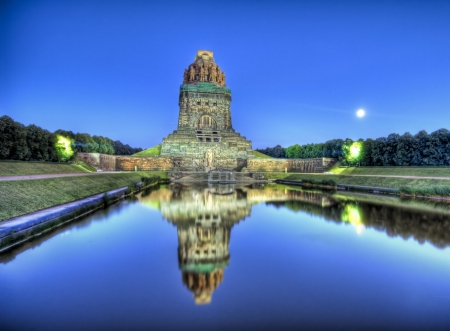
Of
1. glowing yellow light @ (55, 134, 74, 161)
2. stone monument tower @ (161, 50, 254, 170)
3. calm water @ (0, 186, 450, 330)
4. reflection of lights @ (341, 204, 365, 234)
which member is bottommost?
calm water @ (0, 186, 450, 330)

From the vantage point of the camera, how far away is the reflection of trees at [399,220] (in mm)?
7852

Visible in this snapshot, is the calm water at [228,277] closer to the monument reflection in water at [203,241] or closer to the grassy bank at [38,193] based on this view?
the monument reflection in water at [203,241]

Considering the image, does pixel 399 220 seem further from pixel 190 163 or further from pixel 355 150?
pixel 190 163

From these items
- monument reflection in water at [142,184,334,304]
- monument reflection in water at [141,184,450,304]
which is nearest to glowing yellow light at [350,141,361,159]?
monument reflection in water at [141,184,450,304]

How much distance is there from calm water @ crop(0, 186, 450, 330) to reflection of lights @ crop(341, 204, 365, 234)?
0.22 meters

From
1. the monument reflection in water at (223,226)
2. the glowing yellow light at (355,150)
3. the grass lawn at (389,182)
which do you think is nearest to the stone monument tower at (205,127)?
the glowing yellow light at (355,150)

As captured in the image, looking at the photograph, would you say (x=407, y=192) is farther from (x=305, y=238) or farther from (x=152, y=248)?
(x=152, y=248)

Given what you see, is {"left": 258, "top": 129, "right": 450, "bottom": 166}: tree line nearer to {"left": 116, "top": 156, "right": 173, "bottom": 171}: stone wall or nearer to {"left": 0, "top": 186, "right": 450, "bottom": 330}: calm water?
{"left": 0, "top": 186, "right": 450, "bottom": 330}: calm water

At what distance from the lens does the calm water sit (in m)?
3.61

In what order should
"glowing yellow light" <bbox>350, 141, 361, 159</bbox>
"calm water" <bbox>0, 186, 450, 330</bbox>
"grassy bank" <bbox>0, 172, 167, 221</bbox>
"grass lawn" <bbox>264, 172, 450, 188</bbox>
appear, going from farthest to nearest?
"glowing yellow light" <bbox>350, 141, 361, 159</bbox> < "grass lawn" <bbox>264, 172, 450, 188</bbox> < "grassy bank" <bbox>0, 172, 167, 221</bbox> < "calm water" <bbox>0, 186, 450, 330</bbox>

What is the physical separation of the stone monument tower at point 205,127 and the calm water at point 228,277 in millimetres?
32257

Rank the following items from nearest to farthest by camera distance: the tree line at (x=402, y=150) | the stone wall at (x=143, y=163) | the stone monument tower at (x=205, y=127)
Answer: the tree line at (x=402, y=150) → the stone wall at (x=143, y=163) → the stone monument tower at (x=205, y=127)

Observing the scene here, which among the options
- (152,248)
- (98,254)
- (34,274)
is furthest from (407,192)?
(34,274)

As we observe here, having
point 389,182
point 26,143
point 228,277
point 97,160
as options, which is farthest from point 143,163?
point 228,277
